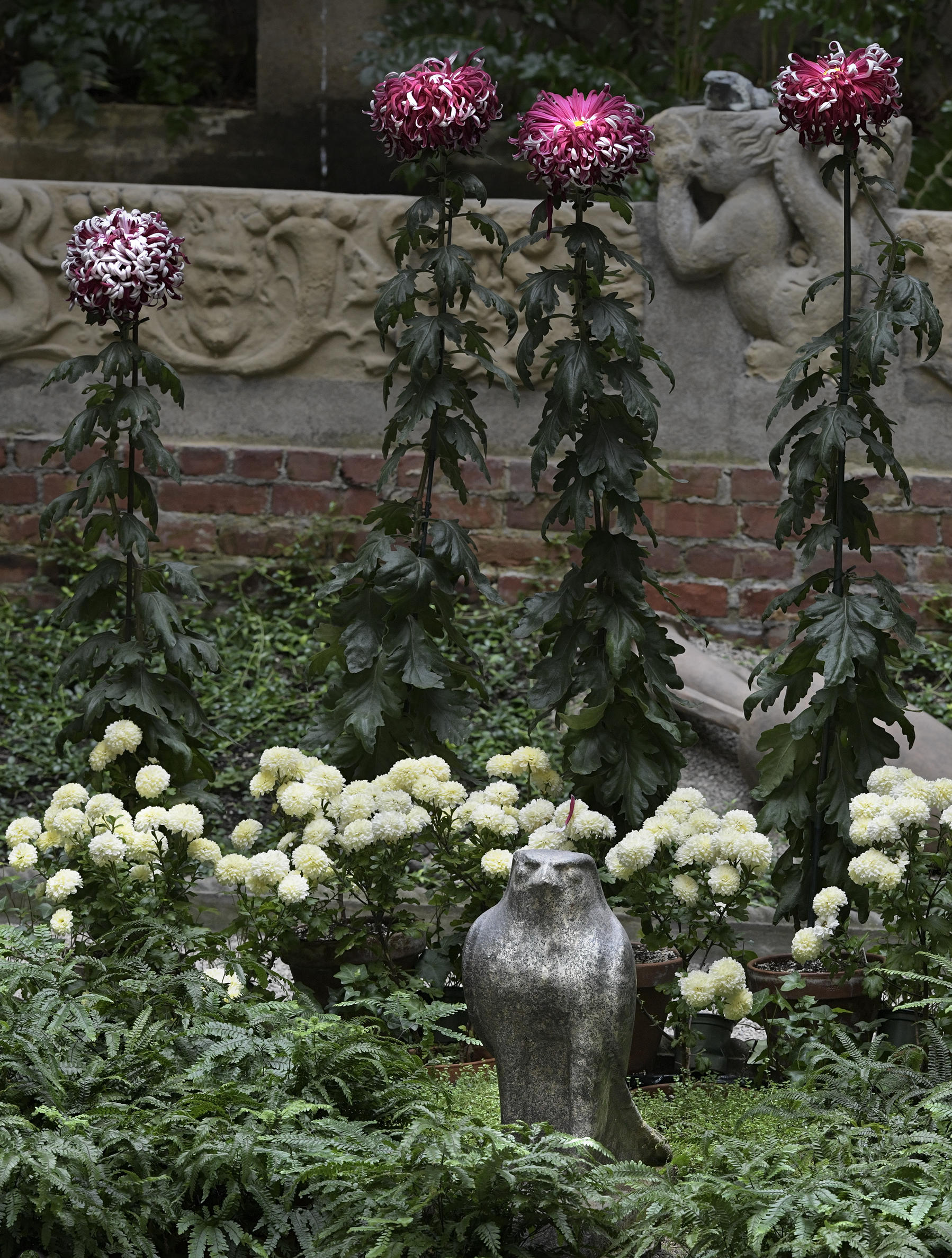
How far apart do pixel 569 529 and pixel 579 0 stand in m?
3.23

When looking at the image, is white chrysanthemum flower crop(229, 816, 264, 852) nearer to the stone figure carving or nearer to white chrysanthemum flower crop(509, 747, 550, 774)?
white chrysanthemum flower crop(509, 747, 550, 774)

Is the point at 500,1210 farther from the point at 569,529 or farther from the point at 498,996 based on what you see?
the point at 569,529

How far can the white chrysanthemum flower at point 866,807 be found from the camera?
3.06 metres

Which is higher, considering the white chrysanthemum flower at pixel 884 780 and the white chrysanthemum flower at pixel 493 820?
the white chrysanthemum flower at pixel 884 780

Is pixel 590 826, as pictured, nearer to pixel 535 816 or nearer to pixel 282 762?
pixel 535 816

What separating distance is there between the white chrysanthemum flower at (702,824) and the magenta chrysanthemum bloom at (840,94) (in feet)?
5.00

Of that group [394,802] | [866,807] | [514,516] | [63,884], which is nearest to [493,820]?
[394,802]

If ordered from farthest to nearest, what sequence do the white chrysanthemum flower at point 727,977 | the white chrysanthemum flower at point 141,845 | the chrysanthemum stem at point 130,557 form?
the chrysanthemum stem at point 130,557 → the white chrysanthemum flower at point 141,845 → the white chrysanthemum flower at point 727,977

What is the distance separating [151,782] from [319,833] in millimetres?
466

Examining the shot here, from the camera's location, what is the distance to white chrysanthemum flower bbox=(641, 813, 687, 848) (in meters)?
3.15

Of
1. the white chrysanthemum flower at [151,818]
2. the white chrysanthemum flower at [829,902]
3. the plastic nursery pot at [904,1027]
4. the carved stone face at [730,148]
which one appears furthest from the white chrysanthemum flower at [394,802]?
the carved stone face at [730,148]

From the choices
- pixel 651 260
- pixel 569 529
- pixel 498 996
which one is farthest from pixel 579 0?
pixel 498 996

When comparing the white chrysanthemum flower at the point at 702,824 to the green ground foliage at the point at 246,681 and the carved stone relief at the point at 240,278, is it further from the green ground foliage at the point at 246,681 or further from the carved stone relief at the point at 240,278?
the carved stone relief at the point at 240,278

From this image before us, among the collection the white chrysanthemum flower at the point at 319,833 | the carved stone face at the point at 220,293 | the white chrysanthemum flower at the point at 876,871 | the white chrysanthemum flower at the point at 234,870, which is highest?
the carved stone face at the point at 220,293
